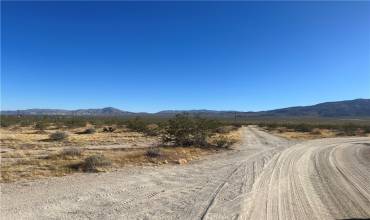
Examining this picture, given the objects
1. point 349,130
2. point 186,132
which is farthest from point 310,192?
point 349,130

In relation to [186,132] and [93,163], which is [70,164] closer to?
[93,163]

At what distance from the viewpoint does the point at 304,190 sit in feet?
40.6

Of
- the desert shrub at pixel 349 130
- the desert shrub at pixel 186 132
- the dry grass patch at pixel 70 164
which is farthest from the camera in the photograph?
the desert shrub at pixel 349 130

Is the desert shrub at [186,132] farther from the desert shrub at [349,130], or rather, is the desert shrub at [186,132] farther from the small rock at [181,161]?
the desert shrub at [349,130]

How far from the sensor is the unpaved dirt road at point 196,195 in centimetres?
926

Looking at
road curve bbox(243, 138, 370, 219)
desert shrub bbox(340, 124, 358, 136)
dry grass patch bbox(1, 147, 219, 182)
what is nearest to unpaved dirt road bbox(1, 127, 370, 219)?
road curve bbox(243, 138, 370, 219)

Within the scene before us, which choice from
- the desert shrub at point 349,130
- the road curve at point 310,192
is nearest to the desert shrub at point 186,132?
the road curve at point 310,192

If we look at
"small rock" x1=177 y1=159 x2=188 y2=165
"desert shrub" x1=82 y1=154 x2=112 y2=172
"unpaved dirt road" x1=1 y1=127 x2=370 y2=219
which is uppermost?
"desert shrub" x1=82 y1=154 x2=112 y2=172

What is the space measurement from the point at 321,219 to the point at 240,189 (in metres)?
3.73

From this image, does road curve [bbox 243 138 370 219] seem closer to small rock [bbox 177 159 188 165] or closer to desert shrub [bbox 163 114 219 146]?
small rock [bbox 177 159 188 165]

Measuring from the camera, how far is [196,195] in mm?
11453

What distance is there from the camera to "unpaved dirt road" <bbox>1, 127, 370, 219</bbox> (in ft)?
30.4

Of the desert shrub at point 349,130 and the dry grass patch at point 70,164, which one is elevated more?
the desert shrub at point 349,130

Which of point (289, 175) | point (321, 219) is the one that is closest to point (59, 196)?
point (321, 219)
